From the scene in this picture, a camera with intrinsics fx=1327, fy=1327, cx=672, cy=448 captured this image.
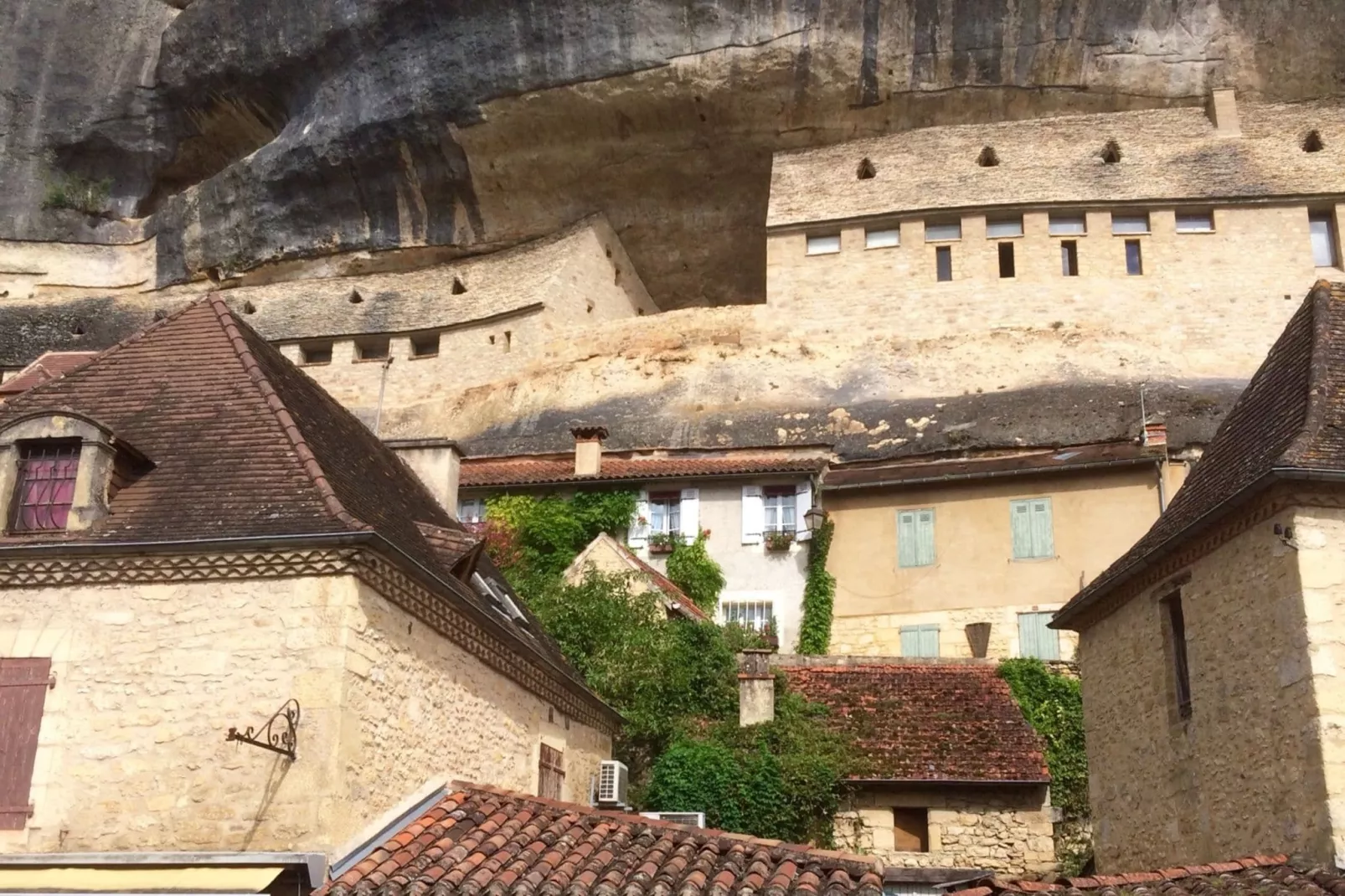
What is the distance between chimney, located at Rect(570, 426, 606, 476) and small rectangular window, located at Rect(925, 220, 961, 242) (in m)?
9.83

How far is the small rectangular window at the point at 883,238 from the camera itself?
29359mm

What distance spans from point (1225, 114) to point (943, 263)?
719 cm

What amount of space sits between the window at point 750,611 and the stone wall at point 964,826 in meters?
6.53

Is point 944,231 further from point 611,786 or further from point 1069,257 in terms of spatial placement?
point 611,786

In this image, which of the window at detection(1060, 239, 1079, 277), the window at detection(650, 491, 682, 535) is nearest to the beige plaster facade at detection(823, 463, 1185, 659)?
the window at detection(650, 491, 682, 535)

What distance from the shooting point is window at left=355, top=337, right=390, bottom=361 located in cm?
3272

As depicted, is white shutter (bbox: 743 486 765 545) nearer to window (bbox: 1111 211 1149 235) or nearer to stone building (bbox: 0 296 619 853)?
window (bbox: 1111 211 1149 235)

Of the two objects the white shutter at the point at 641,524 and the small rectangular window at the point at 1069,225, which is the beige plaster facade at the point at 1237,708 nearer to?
the white shutter at the point at 641,524

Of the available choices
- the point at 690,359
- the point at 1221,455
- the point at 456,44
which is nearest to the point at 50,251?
the point at 456,44

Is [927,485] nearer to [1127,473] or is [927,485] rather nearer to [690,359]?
[1127,473]

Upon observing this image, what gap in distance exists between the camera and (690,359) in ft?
94.1

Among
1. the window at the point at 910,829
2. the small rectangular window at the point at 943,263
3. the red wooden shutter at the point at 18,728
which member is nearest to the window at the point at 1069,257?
the small rectangular window at the point at 943,263

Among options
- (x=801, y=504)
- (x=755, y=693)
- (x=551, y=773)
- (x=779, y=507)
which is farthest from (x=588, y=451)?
(x=551, y=773)

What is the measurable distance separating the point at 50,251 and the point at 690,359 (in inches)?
803
